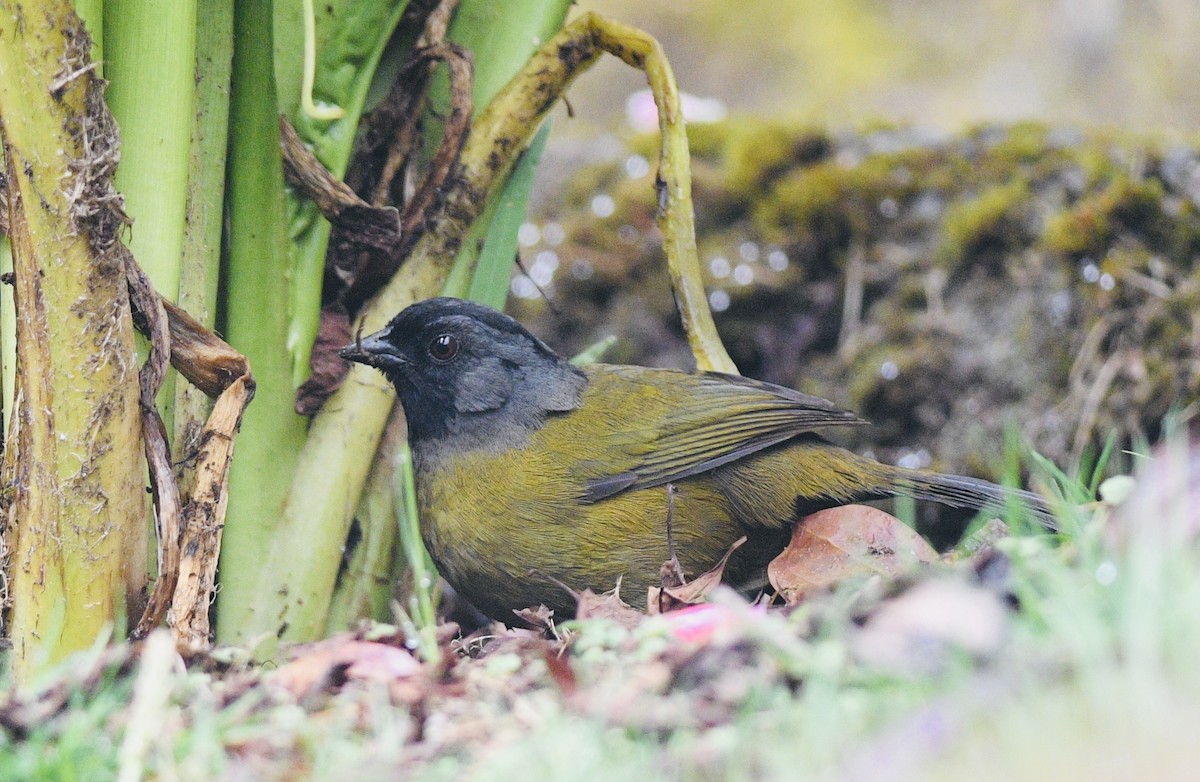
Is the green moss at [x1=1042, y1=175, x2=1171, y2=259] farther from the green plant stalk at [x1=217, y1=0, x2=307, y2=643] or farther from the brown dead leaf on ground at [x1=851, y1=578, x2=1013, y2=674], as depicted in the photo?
the brown dead leaf on ground at [x1=851, y1=578, x2=1013, y2=674]

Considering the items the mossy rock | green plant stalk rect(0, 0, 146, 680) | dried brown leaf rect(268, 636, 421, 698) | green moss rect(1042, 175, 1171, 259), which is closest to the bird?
green plant stalk rect(0, 0, 146, 680)

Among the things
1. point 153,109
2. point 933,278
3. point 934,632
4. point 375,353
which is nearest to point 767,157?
point 933,278

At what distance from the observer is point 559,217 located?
19.9 ft

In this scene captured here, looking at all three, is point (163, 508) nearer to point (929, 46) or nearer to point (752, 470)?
point (752, 470)

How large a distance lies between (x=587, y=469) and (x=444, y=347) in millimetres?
552

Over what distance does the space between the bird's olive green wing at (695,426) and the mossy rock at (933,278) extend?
4.82ft

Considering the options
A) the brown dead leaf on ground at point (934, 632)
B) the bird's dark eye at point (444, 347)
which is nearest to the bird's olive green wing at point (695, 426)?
the bird's dark eye at point (444, 347)

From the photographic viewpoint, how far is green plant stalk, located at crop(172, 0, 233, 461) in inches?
121

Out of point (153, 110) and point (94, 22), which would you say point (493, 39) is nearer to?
point (153, 110)

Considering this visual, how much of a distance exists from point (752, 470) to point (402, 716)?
1.93 metres

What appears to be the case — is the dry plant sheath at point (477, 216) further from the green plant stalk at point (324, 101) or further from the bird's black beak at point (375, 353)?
the green plant stalk at point (324, 101)

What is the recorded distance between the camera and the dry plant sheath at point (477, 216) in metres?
3.35

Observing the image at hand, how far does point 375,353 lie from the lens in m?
3.44

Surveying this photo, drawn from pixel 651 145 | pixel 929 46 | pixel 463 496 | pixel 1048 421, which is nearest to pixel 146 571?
pixel 463 496
